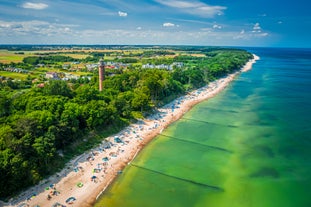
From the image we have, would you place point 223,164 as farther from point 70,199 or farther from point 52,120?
point 52,120

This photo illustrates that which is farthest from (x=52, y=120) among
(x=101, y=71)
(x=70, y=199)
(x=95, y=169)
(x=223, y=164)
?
(x=101, y=71)

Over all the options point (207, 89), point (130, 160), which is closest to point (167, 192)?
point (130, 160)

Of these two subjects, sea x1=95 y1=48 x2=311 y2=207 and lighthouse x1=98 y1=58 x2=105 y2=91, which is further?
lighthouse x1=98 y1=58 x2=105 y2=91

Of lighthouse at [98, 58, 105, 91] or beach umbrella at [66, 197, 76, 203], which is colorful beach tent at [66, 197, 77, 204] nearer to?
beach umbrella at [66, 197, 76, 203]

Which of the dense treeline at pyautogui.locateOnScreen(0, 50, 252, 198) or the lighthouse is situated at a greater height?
the lighthouse

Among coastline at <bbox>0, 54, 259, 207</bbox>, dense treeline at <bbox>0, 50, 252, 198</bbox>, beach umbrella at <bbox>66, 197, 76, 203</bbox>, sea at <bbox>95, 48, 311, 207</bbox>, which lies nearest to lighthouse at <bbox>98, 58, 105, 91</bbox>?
dense treeline at <bbox>0, 50, 252, 198</bbox>

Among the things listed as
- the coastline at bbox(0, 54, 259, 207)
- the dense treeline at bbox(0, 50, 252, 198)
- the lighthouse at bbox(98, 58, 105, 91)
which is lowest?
the coastline at bbox(0, 54, 259, 207)

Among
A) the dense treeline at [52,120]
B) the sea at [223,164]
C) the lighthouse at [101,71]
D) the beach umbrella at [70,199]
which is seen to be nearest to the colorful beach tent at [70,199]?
the beach umbrella at [70,199]

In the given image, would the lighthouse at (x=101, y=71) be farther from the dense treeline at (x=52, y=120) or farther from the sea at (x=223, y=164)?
the sea at (x=223, y=164)
